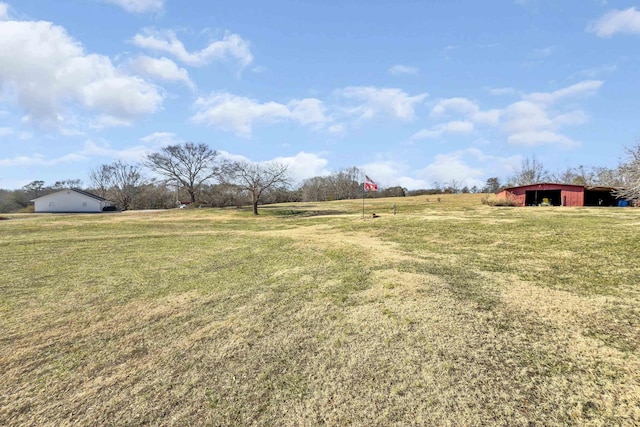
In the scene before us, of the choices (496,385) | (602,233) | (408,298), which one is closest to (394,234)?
(602,233)

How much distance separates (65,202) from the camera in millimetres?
43156

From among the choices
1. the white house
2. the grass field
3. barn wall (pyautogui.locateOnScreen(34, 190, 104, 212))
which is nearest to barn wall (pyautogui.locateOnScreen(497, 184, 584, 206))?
the grass field

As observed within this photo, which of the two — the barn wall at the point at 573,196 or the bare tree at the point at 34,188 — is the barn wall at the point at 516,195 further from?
the bare tree at the point at 34,188

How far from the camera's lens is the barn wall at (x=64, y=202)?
4294 centimetres

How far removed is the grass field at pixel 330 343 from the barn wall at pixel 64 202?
143 feet

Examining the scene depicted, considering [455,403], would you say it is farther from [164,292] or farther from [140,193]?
[140,193]

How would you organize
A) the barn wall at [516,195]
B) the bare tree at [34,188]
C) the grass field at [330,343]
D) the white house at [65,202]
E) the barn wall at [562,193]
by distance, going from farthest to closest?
the bare tree at [34,188]
the white house at [65,202]
the barn wall at [516,195]
the barn wall at [562,193]
the grass field at [330,343]

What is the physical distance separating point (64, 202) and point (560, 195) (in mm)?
60970

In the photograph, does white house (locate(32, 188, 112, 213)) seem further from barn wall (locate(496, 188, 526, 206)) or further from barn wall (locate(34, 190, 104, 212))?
barn wall (locate(496, 188, 526, 206))

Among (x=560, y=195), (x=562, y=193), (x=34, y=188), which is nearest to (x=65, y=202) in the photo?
(x=34, y=188)

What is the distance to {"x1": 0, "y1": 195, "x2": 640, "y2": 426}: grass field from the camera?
9.25ft

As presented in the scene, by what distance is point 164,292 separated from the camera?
6379 mm

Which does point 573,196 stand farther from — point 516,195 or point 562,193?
point 516,195

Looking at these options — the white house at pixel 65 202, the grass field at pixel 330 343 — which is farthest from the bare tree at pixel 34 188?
the grass field at pixel 330 343
